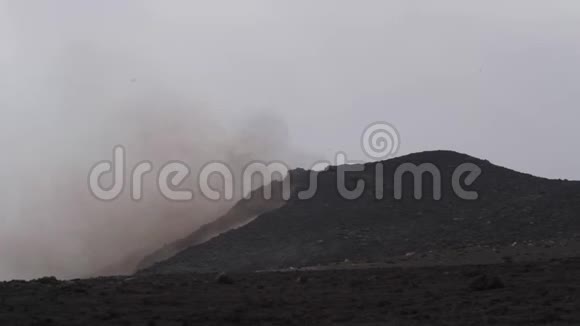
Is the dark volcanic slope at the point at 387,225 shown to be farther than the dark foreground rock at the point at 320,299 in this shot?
Yes

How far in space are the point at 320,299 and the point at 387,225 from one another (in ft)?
94.4

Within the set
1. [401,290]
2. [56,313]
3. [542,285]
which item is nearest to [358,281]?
[401,290]

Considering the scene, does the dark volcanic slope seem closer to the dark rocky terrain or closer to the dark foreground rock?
the dark rocky terrain

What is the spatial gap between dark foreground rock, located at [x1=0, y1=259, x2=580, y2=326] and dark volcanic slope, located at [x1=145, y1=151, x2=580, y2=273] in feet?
46.8

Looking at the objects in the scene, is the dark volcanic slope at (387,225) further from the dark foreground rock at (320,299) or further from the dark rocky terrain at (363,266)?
the dark foreground rock at (320,299)

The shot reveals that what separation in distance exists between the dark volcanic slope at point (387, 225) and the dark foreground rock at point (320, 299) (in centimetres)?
1426

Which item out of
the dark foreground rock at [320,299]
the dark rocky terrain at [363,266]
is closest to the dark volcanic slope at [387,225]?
the dark rocky terrain at [363,266]

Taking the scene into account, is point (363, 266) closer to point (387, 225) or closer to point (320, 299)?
point (387, 225)

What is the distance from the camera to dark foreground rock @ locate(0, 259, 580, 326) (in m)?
20.5

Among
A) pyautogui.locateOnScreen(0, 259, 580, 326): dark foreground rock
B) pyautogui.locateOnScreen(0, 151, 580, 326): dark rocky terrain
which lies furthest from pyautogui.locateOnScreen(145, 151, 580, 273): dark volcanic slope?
pyautogui.locateOnScreen(0, 259, 580, 326): dark foreground rock

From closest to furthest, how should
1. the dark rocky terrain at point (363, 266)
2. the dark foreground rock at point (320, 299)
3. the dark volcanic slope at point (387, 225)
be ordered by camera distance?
the dark foreground rock at point (320, 299)
the dark rocky terrain at point (363, 266)
the dark volcanic slope at point (387, 225)

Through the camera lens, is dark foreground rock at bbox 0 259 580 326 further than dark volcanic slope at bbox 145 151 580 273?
No

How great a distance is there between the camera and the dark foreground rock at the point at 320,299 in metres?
20.5

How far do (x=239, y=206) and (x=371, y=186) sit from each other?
9.21 metres
